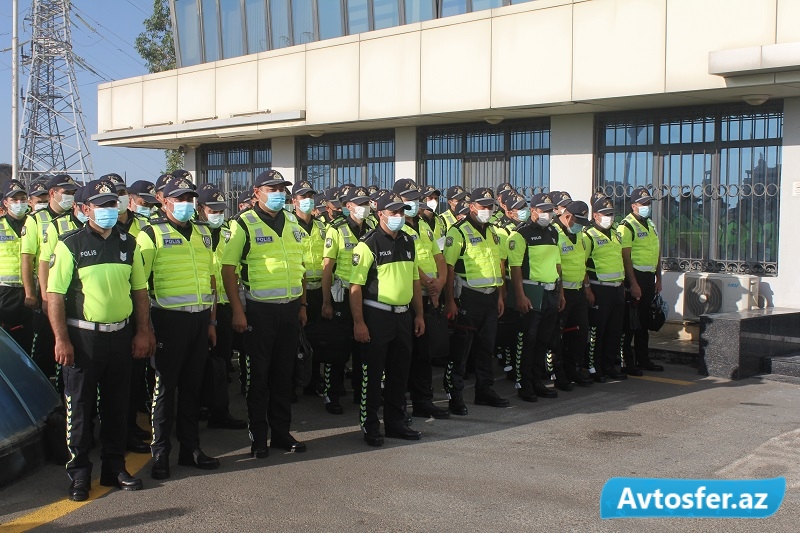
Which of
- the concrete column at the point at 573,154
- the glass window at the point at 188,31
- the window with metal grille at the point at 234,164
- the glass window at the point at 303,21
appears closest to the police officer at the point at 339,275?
the concrete column at the point at 573,154

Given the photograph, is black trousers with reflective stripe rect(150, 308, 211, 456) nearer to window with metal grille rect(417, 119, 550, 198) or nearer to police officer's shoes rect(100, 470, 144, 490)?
police officer's shoes rect(100, 470, 144, 490)

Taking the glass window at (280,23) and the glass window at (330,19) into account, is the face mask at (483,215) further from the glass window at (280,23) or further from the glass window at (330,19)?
the glass window at (280,23)

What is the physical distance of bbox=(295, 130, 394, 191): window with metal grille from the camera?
17125 mm

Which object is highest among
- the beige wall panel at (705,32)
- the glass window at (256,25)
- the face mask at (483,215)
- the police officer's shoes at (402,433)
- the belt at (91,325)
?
the glass window at (256,25)

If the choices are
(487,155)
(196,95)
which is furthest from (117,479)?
(196,95)

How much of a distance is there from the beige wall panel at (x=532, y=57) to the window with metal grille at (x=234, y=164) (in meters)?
7.58

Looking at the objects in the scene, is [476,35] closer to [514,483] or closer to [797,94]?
[797,94]

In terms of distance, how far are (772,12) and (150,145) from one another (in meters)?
15.3

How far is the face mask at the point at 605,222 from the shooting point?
993 centimetres

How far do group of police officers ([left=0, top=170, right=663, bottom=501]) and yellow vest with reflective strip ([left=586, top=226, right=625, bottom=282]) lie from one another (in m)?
0.02

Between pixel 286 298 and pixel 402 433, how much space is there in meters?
1.55

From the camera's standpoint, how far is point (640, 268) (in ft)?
35.1

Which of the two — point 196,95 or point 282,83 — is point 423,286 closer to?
point 282,83

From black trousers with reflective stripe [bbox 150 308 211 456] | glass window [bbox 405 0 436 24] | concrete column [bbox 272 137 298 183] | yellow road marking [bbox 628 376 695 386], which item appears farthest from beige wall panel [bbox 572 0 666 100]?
concrete column [bbox 272 137 298 183]
